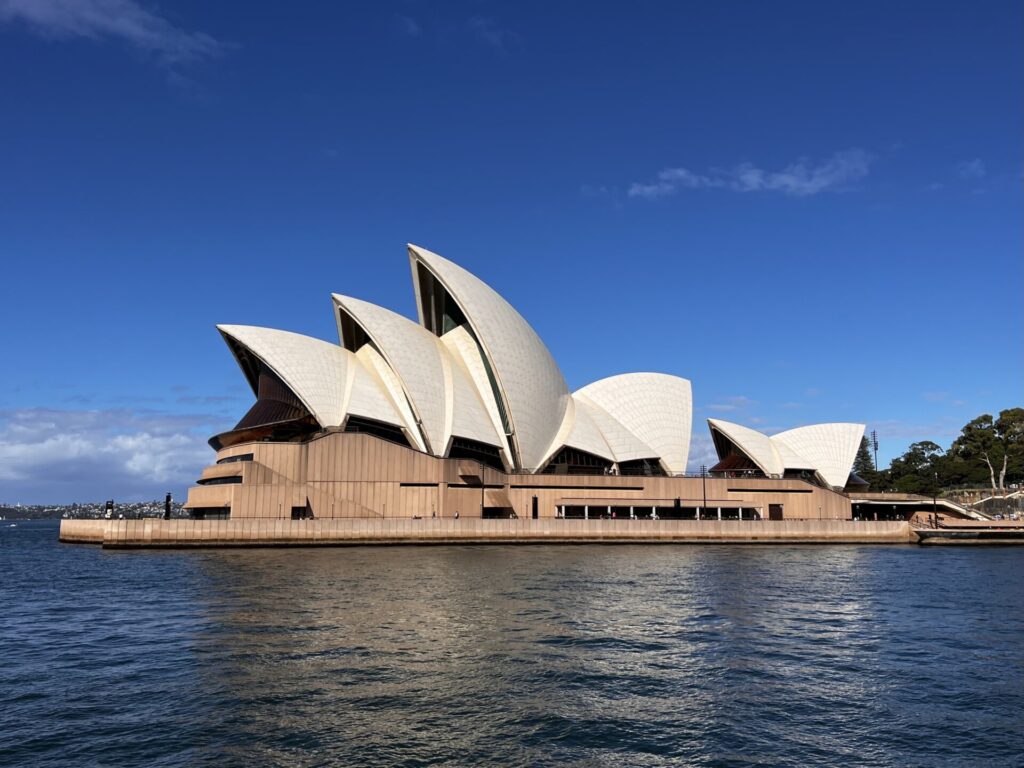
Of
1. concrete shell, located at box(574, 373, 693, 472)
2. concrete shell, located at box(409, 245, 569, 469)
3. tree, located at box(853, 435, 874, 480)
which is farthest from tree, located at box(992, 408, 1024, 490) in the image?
concrete shell, located at box(409, 245, 569, 469)

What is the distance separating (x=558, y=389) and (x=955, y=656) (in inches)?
1911

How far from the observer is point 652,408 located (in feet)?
228

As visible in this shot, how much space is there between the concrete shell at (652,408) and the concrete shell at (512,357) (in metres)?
6.96

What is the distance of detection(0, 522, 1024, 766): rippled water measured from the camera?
11477 mm

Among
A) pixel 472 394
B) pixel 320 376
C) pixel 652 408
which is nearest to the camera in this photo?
pixel 320 376

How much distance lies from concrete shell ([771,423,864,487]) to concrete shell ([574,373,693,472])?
11.4 m

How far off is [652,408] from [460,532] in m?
25.3

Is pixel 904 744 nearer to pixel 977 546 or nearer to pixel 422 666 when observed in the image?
pixel 422 666

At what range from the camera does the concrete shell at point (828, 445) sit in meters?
73.7

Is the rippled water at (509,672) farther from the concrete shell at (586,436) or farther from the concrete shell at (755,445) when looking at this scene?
the concrete shell at (755,445)

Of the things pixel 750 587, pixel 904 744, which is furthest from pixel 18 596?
pixel 904 744

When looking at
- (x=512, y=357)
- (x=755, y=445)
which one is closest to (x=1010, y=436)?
(x=755, y=445)

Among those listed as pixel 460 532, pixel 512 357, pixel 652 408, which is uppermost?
pixel 512 357

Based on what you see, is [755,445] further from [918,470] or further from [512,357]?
[918,470]
